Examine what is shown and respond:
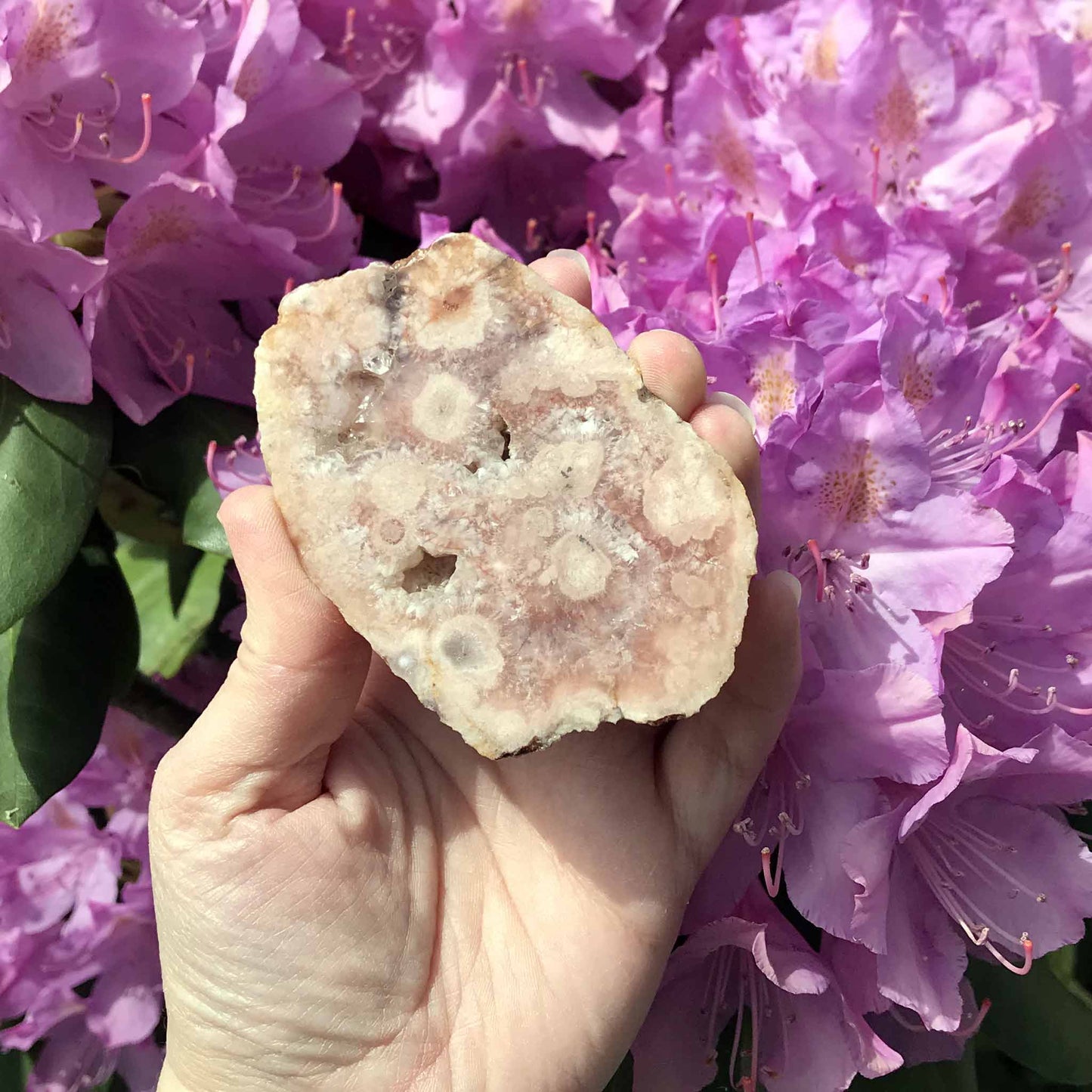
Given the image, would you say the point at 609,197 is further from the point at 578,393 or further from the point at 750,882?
the point at 750,882

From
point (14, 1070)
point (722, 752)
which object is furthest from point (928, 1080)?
point (14, 1070)

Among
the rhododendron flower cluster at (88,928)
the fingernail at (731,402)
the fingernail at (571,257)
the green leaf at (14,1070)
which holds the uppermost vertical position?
the fingernail at (571,257)

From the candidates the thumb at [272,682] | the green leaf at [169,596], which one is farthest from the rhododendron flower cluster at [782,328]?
the thumb at [272,682]

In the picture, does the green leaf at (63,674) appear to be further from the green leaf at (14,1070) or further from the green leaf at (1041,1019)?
the green leaf at (1041,1019)

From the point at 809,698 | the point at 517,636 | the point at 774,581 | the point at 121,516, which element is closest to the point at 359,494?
the point at 517,636

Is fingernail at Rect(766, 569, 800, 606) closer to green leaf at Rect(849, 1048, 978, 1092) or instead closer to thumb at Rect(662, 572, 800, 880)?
thumb at Rect(662, 572, 800, 880)

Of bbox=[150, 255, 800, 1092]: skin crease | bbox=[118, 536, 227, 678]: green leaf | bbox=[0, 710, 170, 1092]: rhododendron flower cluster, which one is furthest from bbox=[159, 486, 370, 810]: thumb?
bbox=[118, 536, 227, 678]: green leaf
